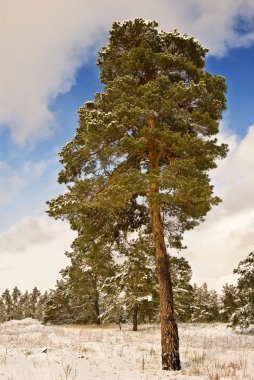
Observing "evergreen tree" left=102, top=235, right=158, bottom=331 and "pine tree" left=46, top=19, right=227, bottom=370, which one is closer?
"pine tree" left=46, top=19, right=227, bottom=370

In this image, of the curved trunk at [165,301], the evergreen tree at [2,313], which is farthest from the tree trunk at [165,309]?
the evergreen tree at [2,313]

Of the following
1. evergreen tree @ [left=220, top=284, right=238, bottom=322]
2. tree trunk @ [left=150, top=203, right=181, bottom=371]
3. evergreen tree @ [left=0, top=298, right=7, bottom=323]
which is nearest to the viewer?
tree trunk @ [left=150, top=203, right=181, bottom=371]

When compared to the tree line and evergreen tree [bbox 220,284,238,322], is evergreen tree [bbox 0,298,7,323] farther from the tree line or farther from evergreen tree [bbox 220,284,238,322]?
evergreen tree [bbox 220,284,238,322]

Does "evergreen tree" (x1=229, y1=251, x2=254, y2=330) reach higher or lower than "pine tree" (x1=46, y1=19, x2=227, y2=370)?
lower

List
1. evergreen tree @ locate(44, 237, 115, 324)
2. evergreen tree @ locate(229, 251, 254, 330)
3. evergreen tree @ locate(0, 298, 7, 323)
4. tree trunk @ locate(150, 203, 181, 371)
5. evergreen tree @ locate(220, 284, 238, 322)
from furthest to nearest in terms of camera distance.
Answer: evergreen tree @ locate(0, 298, 7, 323) → evergreen tree @ locate(44, 237, 115, 324) → evergreen tree @ locate(220, 284, 238, 322) → evergreen tree @ locate(229, 251, 254, 330) → tree trunk @ locate(150, 203, 181, 371)

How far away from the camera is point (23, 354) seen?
34.0 feet

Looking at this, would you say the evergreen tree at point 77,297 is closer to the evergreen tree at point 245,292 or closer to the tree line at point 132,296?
the tree line at point 132,296

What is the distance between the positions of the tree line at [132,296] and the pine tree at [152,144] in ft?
7.24

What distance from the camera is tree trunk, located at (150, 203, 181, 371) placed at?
10.7 m

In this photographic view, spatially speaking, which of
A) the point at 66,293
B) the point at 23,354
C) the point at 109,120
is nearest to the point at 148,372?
the point at 23,354

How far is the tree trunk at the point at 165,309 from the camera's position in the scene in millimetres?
10703

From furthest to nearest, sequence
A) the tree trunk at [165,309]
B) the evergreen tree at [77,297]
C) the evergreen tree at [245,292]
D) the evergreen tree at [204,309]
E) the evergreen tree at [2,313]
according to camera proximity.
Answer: the evergreen tree at [2,313] < the evergreen tree at [204,309] < the evergreen tree at [77,297] < the evergreen tree at [245,292] < the tree trunk at [165,309]

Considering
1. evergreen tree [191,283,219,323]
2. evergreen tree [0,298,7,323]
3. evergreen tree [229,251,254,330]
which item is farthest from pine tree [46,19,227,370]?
evergreen tree [0,298,7,323]

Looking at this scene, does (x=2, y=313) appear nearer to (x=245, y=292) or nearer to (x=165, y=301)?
(x=245, y=292)
